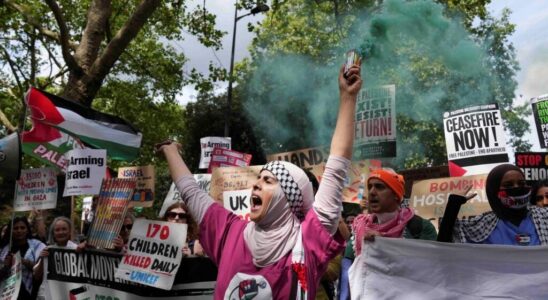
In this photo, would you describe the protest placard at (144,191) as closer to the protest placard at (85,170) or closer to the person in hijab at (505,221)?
the protest placard at (85,170)

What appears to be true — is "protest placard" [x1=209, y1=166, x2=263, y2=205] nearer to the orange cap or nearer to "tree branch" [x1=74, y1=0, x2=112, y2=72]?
the orange cap

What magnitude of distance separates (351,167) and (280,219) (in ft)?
18.2

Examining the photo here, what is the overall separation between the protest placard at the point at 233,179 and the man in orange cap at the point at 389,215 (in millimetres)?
2271

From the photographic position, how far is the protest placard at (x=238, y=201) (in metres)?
6.04

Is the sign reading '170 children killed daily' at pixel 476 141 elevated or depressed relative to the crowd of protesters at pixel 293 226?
elevated

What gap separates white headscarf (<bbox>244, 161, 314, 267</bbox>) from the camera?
2776 mm

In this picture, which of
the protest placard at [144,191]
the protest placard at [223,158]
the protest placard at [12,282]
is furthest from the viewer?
the protest placard at [223,158]

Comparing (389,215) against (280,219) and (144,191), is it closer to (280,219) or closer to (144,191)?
(280,219)

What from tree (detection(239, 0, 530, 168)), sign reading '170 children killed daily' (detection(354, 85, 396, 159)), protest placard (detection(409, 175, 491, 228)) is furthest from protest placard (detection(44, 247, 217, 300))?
tree (detection(239, 0, 530, 168))

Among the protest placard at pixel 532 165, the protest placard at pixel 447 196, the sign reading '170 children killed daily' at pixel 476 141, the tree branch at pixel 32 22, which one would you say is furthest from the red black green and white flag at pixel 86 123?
the protest placard at pixel 532 165

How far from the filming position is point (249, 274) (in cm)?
278

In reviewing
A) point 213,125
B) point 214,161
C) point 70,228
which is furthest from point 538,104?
point 213,125

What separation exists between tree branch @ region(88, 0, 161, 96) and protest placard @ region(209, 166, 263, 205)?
3.50 metres

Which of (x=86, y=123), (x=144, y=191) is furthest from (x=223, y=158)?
(x=86, y=123)
